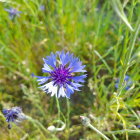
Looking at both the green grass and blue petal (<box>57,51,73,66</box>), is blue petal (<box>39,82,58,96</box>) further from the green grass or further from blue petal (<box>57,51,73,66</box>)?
the green grass

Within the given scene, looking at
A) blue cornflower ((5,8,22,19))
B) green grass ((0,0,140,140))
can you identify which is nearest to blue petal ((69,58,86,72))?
green grass ((0,0,140,140))

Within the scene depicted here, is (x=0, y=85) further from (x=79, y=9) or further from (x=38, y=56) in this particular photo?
(x=79, y=9)

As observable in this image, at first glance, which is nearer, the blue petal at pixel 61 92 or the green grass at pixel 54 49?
the blue petal at pixel 61 92

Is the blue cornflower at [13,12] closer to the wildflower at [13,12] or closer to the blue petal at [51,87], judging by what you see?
the wildflower at [13,12]

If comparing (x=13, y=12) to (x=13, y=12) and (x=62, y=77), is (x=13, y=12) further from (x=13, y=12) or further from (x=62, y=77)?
(x=62, y=77)


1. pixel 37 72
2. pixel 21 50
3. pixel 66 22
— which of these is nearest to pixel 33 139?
pixel 37 72

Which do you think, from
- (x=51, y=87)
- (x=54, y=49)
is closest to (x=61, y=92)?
(x=51, y=87)

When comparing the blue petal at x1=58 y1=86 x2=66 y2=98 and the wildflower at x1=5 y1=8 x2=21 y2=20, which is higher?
the wildflower at x1=5 y1=8 x2=21 y2=20

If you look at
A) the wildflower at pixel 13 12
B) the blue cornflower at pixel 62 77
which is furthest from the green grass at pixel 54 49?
the blue cornflower at pixel 62 77
